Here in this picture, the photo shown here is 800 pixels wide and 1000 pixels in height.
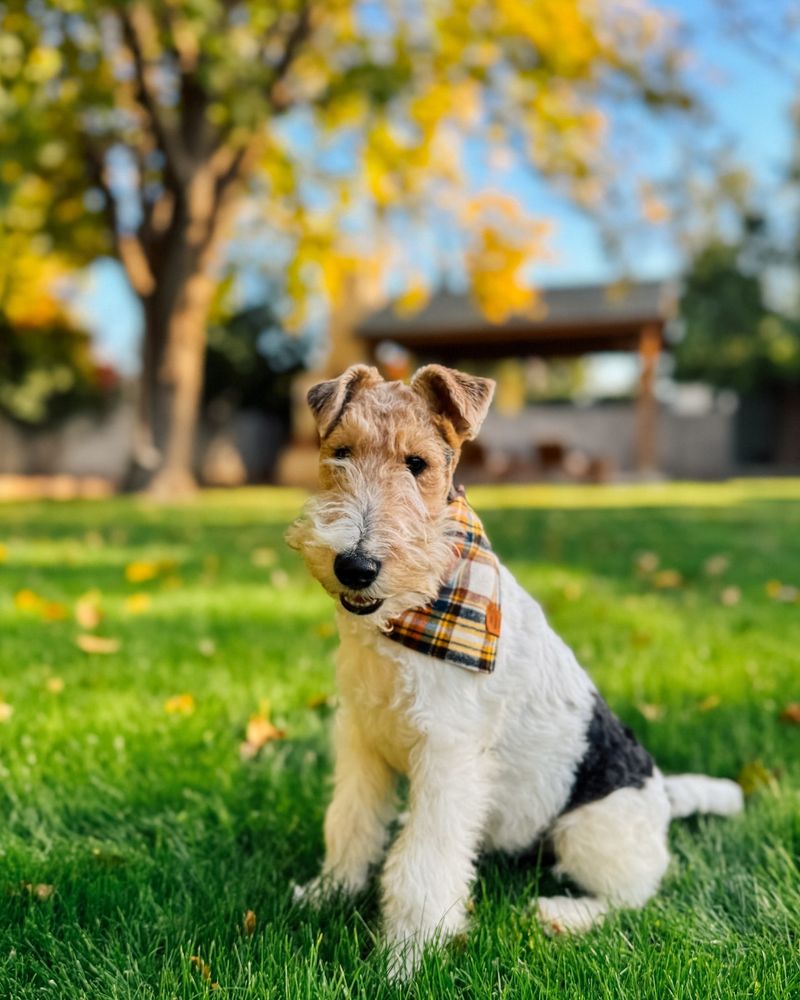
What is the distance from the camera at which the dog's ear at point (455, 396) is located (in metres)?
2.21

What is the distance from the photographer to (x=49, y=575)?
6.84 meters

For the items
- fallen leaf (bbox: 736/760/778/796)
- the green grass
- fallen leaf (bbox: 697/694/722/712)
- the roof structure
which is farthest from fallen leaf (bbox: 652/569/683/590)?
the roof structure

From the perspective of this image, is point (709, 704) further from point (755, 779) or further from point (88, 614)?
point (88, 614)

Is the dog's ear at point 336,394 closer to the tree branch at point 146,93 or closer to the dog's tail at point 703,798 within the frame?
the dog's tail at point 703,798

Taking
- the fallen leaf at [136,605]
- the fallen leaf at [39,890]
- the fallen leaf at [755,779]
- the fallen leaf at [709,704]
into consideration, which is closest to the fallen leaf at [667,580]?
the fallen leaf at [709,704]

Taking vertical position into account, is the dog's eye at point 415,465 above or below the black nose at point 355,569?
above

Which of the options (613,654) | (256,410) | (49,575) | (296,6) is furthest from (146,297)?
(613,654)

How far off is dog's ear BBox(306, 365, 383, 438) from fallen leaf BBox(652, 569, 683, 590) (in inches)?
187

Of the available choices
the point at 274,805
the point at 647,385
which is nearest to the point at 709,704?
the point at 274,805

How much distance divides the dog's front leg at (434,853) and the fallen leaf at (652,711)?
1.71m

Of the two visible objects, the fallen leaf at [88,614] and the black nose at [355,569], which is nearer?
the black nose at [355,569]

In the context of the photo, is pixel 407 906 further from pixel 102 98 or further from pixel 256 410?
pixel 256 410

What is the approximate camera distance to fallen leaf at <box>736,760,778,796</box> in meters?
3.02

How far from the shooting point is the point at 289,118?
56.6ft
